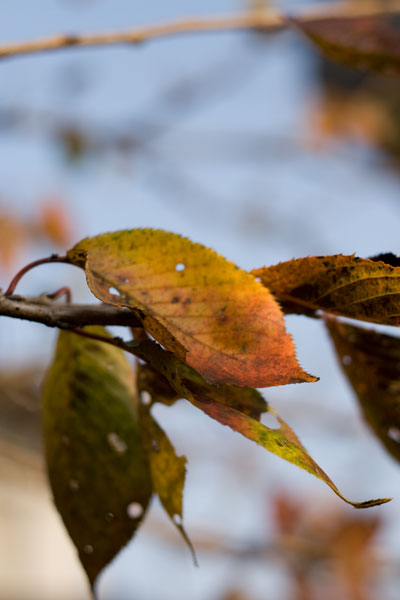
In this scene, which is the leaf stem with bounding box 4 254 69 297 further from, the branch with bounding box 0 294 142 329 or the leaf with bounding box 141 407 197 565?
the leaf with bounding box 141 407 197 565

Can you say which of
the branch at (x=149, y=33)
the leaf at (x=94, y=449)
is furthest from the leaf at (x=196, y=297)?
the branch at (x=149, y=33)

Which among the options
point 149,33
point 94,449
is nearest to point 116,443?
point 94,449

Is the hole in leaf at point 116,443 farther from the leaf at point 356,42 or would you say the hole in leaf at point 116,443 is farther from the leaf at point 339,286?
the leaf at point 356,42

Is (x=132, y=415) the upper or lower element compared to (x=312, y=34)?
lower

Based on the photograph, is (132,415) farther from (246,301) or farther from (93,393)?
(246,301)

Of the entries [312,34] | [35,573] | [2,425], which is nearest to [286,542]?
[312,34]

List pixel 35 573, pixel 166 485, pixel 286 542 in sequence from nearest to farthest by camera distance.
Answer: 1. pixel 166 485
2. pixel 286 542
3. pixel 35 573
